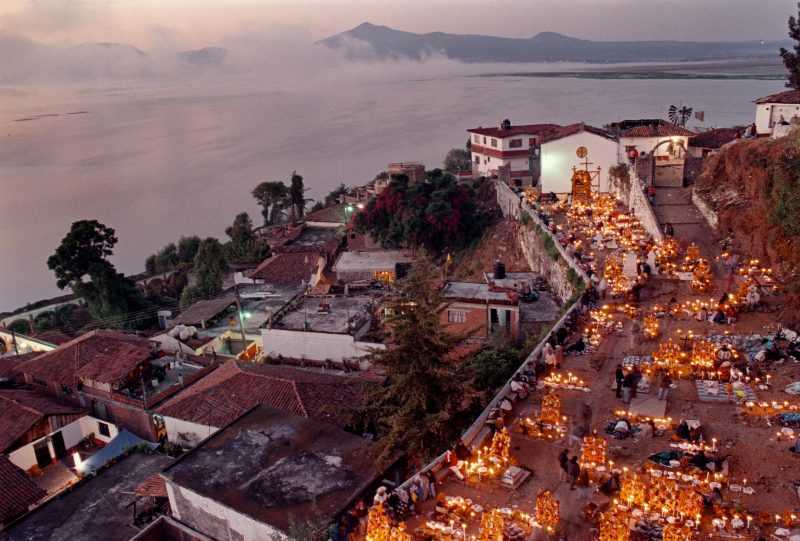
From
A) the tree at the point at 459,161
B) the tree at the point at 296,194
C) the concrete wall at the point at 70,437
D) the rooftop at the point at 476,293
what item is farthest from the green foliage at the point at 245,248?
the concrete wall at the point at 70,437

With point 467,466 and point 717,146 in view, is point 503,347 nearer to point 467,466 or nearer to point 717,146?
point 467,466

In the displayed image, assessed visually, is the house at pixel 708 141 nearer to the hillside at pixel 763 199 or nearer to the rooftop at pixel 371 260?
the hillside at pixel 763 199

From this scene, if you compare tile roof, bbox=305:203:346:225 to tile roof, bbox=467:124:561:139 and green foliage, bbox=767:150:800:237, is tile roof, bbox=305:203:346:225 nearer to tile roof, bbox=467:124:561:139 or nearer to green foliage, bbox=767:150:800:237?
tile roof, bbox=467:124:561:139

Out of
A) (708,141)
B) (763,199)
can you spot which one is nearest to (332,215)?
(708,141)

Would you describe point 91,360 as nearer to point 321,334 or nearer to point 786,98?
point 321,334

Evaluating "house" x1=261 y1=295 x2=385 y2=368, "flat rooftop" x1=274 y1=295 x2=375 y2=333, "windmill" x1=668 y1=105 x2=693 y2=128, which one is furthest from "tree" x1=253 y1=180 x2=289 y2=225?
"house" x1=261 y1=295 x2=385 y2=368
